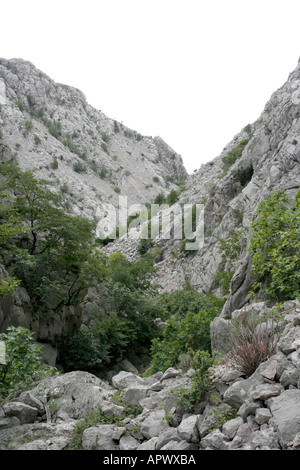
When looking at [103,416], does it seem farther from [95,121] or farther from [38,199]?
[95,121]

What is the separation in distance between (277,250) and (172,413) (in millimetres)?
4543

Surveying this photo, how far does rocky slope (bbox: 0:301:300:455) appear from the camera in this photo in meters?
3.27

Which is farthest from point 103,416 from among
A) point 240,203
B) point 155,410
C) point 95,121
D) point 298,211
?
point 95,121

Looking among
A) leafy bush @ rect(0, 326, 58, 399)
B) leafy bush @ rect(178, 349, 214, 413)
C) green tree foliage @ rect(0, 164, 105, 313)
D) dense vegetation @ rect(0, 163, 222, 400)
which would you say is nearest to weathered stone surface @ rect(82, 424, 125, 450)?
leafy bush @ rect(178, 349, 214, 413)

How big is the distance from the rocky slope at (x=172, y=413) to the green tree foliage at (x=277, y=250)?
43.5 inches

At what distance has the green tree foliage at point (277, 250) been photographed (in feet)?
23.1

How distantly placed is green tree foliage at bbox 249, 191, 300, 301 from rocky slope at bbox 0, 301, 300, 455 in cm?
111

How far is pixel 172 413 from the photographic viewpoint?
14.2ft

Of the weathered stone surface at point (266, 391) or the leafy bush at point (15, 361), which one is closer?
the weathered stone surface at point (266, 391)

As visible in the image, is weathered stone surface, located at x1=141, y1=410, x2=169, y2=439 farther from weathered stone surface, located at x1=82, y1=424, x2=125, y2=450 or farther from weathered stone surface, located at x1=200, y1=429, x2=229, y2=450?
weathered stone surface, located at x1=200, y1=429, x2=229, y2=450

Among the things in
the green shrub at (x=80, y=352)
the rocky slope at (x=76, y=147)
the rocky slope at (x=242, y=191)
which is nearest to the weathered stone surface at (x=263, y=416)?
the green shrub at (x=80, y=352)

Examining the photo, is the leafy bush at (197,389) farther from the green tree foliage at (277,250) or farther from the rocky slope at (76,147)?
the rocky slope at (76,147)

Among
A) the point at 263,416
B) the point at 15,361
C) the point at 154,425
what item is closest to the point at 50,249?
the point at 15,361

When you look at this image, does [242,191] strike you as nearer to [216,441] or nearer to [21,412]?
[21,412]
